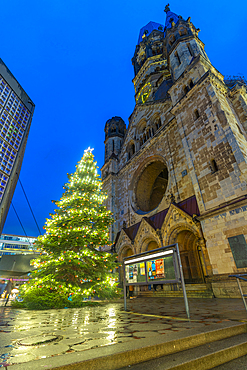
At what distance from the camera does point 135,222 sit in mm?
17156

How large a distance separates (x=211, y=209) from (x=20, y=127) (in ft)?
67.2

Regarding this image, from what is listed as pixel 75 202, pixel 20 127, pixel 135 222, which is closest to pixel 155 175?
pixel 135 222

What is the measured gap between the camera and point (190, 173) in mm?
11961

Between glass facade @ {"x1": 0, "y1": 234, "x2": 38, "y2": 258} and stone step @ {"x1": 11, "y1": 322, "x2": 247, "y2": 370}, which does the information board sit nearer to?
stone step @ {"x1": 11, "y1": 322, "x2": 247, "y2": 370}

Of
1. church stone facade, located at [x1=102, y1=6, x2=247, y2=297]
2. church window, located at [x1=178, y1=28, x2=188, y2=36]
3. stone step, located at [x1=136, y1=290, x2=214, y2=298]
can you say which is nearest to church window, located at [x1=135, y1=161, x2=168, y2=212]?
church stone facade, located at [x1=102, y1=6, x2=247, y2=297]

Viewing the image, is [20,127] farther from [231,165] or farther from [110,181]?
[231,165]

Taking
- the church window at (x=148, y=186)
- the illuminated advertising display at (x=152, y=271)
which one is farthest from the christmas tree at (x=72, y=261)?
the church window at (x=148, y=186)

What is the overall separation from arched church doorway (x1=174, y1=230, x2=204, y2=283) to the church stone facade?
7 centimetres

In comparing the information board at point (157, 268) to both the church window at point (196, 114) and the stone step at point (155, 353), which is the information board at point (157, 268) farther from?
the church window at point (196, 114)

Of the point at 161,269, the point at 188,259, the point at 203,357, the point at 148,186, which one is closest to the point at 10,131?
the point at 148,186

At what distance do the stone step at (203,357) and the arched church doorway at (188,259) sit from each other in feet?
34.8

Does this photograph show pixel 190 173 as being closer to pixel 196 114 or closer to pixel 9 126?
pixel 196 114

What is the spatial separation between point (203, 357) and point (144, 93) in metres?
31.2

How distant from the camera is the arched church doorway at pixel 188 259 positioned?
12.6 m
